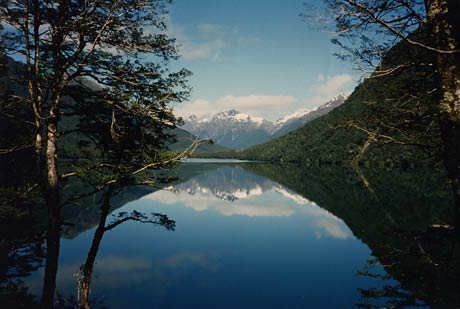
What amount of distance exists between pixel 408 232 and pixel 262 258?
51.3ft

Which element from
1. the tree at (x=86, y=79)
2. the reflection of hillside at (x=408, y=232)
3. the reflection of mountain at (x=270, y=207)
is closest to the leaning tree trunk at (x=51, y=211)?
the tree at (x=86, y=79)

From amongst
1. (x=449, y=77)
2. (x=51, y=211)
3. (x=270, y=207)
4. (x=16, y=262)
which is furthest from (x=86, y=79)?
(x=270, y=207)

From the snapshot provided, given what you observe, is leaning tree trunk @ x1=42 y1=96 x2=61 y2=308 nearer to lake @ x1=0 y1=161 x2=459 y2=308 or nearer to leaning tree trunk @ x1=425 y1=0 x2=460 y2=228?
lake @ x1=0 y1=161 x2=459 y2=308

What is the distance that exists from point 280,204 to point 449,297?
42048mm

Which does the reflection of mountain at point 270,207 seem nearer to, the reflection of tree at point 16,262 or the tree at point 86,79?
the reflection of tree at point 16,262

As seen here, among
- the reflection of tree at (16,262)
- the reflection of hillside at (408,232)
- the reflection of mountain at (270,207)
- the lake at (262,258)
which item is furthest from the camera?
the reflection of mountain at (270,207)

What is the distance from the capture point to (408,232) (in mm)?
12484

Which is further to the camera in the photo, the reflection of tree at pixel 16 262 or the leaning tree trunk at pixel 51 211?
the reflection of tree at pixel 16 262

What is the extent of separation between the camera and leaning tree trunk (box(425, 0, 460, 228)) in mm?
6781

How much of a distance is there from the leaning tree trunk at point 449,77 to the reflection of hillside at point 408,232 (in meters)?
1.58

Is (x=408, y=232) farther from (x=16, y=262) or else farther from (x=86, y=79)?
(x=16, y=262)

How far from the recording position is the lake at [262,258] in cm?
1697

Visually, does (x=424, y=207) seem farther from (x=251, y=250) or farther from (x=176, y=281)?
(x=176, y=281)

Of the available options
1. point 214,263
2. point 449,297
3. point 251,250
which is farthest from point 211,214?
point 449,297
